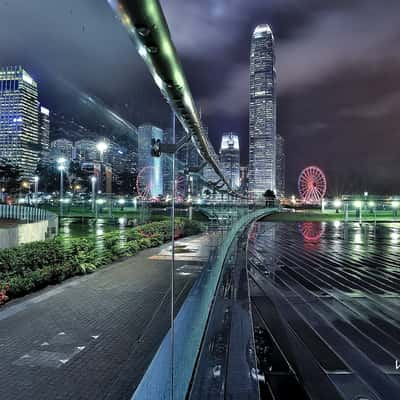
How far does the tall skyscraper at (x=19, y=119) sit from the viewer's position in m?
106

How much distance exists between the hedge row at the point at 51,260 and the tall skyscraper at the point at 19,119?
101 metres

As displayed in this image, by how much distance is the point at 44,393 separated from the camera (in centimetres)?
370

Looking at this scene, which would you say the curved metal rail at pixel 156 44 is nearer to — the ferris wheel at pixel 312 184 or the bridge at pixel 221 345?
the bridge at pixel 221 345

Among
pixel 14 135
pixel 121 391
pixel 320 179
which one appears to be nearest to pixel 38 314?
pixel 121 391

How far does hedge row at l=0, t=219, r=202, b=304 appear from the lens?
7.81 metres

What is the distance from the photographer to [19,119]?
4914 inches

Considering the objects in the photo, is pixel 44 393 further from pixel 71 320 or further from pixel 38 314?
pixel 38 314

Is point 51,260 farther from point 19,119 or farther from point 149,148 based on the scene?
point 19,119

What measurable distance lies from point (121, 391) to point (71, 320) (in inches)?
107

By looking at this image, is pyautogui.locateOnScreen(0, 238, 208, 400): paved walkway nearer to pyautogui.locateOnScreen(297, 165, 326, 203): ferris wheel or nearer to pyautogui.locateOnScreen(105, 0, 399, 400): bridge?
pyautogui.locateOnScreen(105, 0, 399, 400): bridge

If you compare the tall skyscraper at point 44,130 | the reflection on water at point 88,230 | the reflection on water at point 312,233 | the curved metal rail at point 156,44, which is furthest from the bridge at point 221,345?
the tall skyscraper at point 44,130

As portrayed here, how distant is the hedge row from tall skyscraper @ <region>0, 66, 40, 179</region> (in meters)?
101

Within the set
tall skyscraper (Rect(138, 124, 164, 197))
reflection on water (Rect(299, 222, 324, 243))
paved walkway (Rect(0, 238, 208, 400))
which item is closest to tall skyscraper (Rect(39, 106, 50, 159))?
tall skyscraper (Rect(138, 124, 164, 197))

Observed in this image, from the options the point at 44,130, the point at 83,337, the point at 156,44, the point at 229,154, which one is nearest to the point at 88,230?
the point at 83,337
